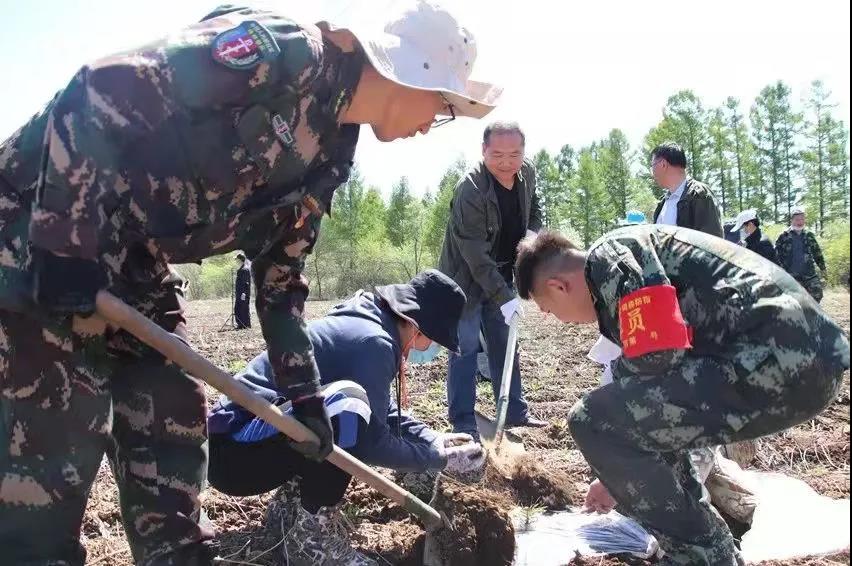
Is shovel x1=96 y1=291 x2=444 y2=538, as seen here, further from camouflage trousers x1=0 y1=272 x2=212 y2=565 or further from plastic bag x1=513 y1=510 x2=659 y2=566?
plastic bag x1=513 y1=510 x2=659 y2=566

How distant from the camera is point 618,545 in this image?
319cm

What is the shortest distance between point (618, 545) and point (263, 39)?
8.25 feet

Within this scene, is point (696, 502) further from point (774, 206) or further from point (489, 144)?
point (774, 206)

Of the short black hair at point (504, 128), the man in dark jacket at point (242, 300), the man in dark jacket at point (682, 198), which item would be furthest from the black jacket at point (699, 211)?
the man in dark jacket at point (242, 300)

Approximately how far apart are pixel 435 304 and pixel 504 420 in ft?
4.94

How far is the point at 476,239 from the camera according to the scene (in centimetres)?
494

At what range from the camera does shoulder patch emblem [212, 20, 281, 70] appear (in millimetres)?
1815

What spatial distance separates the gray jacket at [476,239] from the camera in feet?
15.9

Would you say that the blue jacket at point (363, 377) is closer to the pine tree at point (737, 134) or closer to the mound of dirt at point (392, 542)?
the mound of dirt at point (392, 542)

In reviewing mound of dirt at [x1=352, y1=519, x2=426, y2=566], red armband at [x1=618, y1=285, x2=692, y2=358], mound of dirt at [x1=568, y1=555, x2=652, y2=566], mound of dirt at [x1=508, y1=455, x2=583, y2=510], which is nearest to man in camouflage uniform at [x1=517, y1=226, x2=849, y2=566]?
red armband at [x1=618, y1=285, x2=692, y2=358]

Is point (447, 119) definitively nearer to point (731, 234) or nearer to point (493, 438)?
point (493, 438)

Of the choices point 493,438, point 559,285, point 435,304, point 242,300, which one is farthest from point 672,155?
point 242,300

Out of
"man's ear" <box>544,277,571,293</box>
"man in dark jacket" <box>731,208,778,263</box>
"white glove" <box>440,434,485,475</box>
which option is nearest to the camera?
"man's ear" <box>544,277,571,293</box>

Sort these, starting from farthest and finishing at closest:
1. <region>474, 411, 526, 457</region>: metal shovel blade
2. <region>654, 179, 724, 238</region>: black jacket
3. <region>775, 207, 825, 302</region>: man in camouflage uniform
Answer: <region>775, 207, 825, 302</region>: man in camouflage uniform, <region>654, 179, 724, 238</region>: black jacket, <region>474, 411, 526, 457</region>: metal shovel blade
